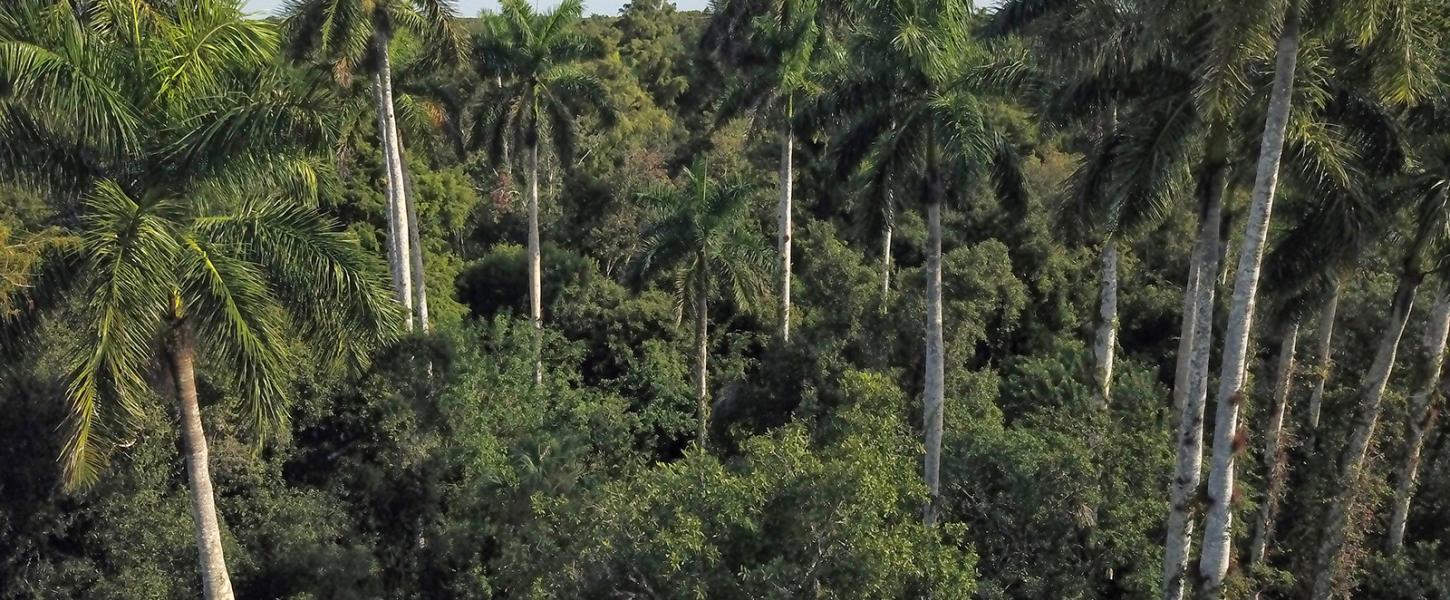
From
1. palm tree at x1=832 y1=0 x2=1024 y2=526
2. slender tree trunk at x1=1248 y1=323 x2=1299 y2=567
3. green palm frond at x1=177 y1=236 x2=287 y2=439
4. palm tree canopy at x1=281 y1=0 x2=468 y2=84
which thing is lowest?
slender tree trunk at x1=1248 y1=323 x2=1299 y2=567

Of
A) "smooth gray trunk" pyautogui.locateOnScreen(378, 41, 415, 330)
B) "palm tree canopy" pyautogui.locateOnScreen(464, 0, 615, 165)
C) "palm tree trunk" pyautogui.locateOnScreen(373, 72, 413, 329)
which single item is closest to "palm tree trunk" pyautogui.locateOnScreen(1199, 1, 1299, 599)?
"smooth gray trunk" pyautogui.locateOnScreen(378, 41, 415, 330)

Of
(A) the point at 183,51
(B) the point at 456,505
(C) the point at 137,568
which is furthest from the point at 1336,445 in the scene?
(C) the point at 137,568

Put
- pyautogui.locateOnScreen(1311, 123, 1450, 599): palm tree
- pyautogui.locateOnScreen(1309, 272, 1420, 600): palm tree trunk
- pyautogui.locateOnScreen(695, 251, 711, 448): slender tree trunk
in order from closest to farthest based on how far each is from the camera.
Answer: pyautogui.locateOnScreen(1311, 123, 1450, 599): palm tree
pyautogui.locateOnScreen(1309, 272, 1420, 600): palm tree trunk
pyautogui.locateOnScreen(695, 251, 711, 448): slender tree trunk

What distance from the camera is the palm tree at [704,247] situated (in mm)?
21375

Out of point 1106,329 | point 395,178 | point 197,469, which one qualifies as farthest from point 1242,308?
point 395,178

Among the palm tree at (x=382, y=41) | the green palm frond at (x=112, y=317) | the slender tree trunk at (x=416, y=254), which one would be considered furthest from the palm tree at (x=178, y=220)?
the slender tree trunk at (x=416, y=254)

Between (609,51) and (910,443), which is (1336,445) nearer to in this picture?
(910,443)

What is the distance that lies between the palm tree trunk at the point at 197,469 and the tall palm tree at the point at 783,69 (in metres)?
14.1

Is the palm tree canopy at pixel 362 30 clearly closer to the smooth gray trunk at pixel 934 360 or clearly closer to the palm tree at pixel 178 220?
the palm tree at pixel 178 220

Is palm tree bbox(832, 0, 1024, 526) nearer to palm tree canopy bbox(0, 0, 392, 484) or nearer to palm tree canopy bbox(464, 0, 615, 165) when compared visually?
palm tree canopy bbox(0, 0, 392, 484)

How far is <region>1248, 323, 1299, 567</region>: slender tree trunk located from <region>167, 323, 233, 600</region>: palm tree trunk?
13827 millimetres

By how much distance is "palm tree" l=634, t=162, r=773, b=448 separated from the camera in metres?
21.4

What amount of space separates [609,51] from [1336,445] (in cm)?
3481

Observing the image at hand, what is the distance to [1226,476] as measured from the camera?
11.1m
